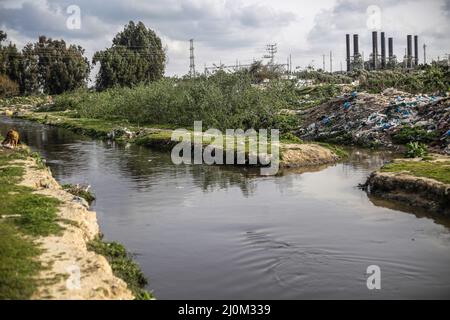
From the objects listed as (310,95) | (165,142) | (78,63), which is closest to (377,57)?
(310,95)

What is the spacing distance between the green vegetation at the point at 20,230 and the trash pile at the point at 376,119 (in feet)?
69.7

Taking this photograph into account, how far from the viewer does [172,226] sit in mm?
15844

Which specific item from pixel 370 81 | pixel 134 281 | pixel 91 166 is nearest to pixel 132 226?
pixel 134 281

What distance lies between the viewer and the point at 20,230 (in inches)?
479

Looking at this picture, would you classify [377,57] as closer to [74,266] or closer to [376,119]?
[376,119]

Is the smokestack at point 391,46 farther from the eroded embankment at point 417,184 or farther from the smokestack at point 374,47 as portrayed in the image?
the eroded embankment at point 417,184

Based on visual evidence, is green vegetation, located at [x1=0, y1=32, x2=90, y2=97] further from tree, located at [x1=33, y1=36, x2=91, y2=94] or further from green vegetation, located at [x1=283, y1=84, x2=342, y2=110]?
green vegetation, located at [x1=283, y1=84, x2=342, y2=110]

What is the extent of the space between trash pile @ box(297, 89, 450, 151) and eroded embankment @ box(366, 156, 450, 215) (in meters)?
8.57

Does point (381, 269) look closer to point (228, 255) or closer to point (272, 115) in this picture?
point (228, 255)

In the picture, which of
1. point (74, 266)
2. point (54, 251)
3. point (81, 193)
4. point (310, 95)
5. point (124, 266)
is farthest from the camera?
point (310, 95)

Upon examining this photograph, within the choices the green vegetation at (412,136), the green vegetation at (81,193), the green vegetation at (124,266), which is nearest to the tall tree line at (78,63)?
the green vegetation at (412,136)

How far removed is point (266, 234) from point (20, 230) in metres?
6.26
